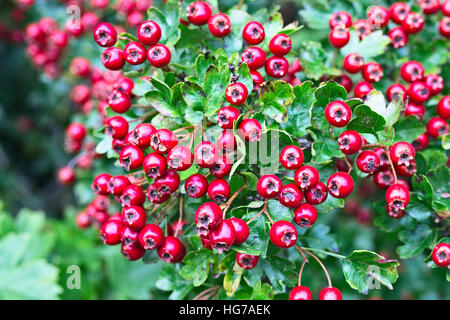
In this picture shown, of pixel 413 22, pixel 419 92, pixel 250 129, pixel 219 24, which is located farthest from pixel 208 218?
pixel 413 22

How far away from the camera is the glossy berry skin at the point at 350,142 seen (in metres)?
1.27

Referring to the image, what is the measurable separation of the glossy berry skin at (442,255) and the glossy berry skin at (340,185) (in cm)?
38

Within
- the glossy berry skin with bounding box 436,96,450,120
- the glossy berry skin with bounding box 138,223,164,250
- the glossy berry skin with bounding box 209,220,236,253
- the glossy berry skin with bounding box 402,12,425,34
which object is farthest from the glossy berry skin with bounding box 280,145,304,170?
the glossy berry skin with bounding box 402,12,425,34

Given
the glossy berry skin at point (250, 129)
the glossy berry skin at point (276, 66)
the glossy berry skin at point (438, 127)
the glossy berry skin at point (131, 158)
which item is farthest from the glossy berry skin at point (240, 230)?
the glossy berry skin at point (438, 127)

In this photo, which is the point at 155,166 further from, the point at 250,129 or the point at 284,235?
the point at 284,235

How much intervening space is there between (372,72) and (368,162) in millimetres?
454

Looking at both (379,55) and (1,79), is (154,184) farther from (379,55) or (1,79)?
(1,79)

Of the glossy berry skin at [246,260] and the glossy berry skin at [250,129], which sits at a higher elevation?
the glossy berry skin at [250,129]

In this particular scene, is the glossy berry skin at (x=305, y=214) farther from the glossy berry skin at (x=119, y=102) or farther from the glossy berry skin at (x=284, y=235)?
the glossy berry skin at (x=119, y=102)

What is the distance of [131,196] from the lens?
4.53 ft

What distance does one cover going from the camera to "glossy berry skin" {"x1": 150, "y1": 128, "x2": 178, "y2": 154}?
1.25 metres

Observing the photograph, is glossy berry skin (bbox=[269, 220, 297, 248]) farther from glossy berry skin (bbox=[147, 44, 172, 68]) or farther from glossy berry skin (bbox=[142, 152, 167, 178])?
glossy berry skin (bbox=[147, 44, 172, 68])

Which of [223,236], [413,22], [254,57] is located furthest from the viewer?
[413,22]

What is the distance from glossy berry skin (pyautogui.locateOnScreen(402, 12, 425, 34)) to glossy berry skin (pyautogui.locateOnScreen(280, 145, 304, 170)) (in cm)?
85
